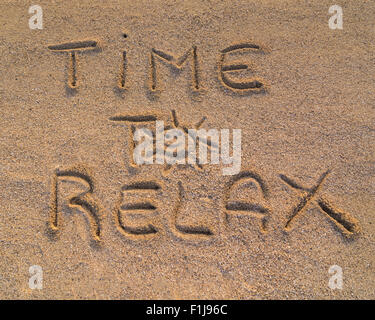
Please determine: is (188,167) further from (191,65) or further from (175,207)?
(191,65)

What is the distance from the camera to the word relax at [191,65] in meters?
1.99

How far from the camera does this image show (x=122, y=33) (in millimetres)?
2084

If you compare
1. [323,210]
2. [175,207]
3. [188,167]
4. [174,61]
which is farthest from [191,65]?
[323,210]

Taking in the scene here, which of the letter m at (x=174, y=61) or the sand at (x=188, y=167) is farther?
the letter m at (x=174, y=61)

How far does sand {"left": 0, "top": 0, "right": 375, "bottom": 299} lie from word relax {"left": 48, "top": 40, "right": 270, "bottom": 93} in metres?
0.02

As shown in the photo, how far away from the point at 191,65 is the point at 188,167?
795 millimetres

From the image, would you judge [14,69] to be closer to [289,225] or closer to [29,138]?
Answer: [29,138]

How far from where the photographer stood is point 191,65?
2.04 m

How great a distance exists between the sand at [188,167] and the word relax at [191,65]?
15 mm

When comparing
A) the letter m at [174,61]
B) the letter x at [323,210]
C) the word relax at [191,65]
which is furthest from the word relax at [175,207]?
the letter m at [174,61]

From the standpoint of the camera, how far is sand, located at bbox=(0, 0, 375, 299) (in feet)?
6.09

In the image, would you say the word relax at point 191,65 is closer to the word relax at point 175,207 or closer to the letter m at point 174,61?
the letter m at point 174,61

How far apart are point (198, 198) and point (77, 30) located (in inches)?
64.5

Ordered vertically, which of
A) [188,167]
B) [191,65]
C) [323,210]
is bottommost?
[323,210]
